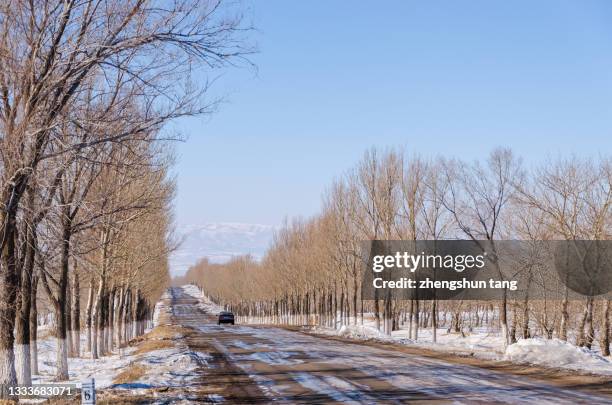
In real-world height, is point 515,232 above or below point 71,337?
above

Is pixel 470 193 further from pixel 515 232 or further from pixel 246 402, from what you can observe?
pixel 246 402

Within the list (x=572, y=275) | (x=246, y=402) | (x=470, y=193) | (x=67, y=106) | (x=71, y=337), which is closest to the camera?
(x=67, y=106)

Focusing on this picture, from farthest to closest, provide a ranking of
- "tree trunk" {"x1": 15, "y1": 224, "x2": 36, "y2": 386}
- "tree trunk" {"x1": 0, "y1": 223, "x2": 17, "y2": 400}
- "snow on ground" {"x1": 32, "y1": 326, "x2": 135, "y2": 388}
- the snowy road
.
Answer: "snow on ground" {"x1": 32, "y1": 326, "x2": 135, "y2": 388}, "tree trunk" {"x1": 15, "y1": 224, "x2": 36, "y2": 386}, the snowy road, "tree trunk" {"x1": 0, "y1": 223, "x2": 17, "y2": 400}

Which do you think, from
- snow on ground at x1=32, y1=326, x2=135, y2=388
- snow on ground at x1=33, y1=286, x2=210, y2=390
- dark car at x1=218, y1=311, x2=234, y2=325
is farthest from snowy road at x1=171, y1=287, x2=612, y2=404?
dark car at x1=218, y1=311, x2=234, y2=325

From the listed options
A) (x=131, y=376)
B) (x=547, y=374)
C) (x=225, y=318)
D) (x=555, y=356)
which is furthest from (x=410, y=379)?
(x=225, y=318)

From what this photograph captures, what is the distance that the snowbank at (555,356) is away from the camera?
59.0ft

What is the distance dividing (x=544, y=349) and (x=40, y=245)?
1573 cm

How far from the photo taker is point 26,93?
1079 cm

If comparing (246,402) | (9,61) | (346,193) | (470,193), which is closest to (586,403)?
(246,402)

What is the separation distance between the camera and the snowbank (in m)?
18.0

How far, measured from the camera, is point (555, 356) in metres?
19.0

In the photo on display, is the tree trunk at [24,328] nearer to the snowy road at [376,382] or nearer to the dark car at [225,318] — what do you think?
the snowy road at [376,382]

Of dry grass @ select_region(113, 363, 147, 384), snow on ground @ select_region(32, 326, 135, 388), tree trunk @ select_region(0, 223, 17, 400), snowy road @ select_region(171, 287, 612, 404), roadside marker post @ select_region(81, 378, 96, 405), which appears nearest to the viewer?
roadside marker post @ select_region(81, 378, 96, 405)

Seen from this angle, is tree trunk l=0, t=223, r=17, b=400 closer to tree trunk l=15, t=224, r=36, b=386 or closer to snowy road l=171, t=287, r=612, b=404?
tree trunk l=15, t=224, r=36, b=386
